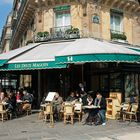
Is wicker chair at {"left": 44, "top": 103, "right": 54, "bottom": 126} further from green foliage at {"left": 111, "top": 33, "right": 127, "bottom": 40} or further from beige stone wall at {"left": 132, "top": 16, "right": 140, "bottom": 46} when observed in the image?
beige stone wall at {"left": 132, "top": 16, "right": 140, "bottom": 46}

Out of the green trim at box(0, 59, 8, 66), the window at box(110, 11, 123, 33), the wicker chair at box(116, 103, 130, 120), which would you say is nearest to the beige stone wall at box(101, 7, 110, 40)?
the window at box(110, 11, 123, 33)

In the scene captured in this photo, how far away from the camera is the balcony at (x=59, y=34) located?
856 inches

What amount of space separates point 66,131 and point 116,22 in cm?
1166

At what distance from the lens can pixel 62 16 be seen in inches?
907

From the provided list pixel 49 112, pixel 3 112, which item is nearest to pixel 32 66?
pixel 3 112

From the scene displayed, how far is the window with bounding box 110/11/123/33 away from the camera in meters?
23.5

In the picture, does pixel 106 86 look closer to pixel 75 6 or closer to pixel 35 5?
pixel 75 6

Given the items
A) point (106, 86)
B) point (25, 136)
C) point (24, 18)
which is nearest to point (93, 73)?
point (106, 86)

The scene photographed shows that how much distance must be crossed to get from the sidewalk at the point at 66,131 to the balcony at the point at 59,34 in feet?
22.0

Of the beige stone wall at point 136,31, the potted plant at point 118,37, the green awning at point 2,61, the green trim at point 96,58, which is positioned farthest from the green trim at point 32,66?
the beige stone wall at point 136,31

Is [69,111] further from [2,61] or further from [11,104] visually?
[2,61]

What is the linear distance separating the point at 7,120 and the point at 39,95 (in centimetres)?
659

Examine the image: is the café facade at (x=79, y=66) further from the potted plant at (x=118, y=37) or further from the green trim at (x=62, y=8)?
the green trim at (x=62, y=8)

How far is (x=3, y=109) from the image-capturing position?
55.8 feet
